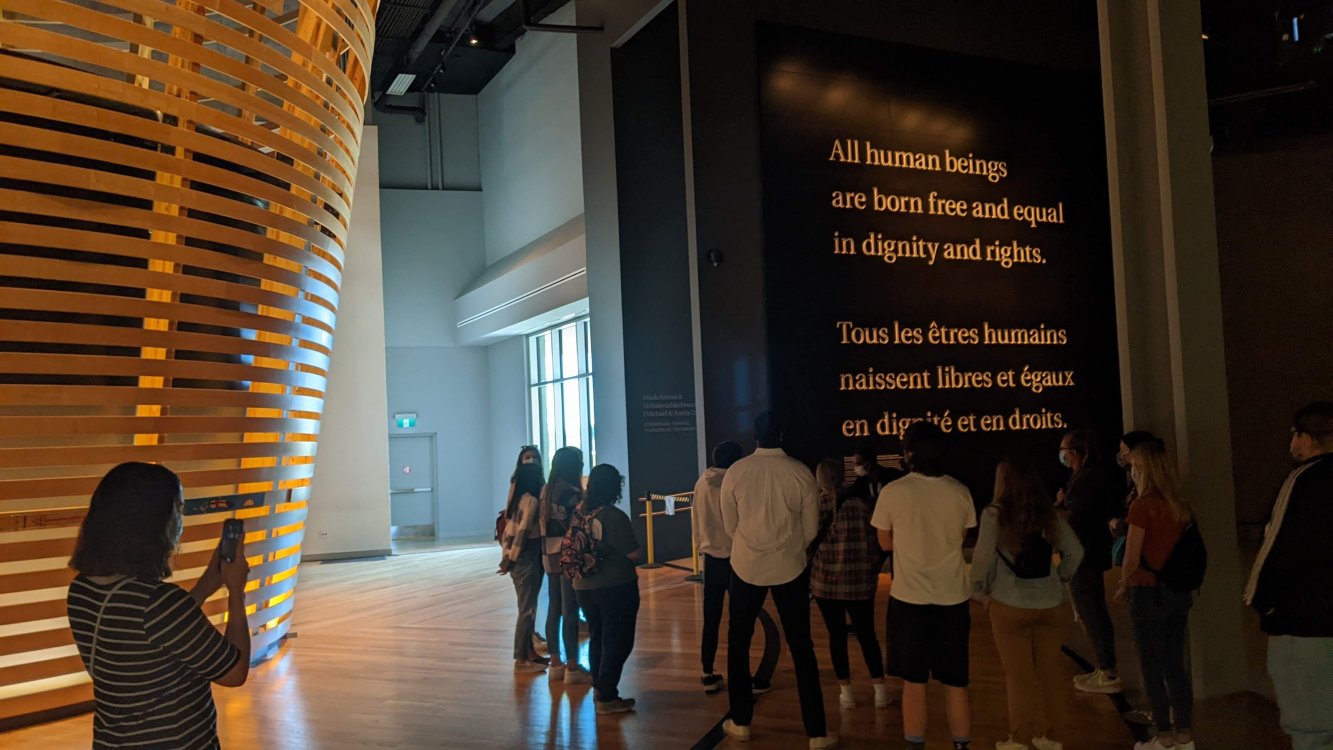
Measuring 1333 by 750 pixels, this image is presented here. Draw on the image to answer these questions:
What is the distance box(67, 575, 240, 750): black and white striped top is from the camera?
2.14 m

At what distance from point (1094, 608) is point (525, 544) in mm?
3288

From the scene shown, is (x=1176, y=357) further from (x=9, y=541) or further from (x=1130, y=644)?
(x=9, y=541)

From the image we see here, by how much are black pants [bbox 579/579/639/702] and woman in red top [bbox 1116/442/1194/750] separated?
2396mm

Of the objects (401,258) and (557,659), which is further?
(401,258)

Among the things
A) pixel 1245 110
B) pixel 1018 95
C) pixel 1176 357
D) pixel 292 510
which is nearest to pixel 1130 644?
pixel 1176 357

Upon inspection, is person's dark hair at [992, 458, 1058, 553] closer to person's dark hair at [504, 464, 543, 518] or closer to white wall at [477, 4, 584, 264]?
person's dark hair at [504, 464, 543, 518]

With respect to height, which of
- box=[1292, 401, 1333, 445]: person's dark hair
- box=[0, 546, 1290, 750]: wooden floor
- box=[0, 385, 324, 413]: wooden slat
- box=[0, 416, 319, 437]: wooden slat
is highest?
box=[0, 385, 324, 413]: wooden slat

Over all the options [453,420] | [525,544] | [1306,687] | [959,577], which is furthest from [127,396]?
[453,420]

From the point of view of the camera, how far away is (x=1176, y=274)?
5398 mm

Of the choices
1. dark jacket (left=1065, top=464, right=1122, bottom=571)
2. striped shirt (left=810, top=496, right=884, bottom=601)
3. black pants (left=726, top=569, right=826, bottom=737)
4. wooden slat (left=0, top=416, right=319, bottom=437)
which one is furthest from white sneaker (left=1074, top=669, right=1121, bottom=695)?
wooden slat (left=0, top=416, right=319, bottom=437)

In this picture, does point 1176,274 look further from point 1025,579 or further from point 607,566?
point 607,566

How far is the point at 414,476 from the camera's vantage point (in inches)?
799

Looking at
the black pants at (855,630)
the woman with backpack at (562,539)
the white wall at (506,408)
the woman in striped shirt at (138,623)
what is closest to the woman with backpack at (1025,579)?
the black pants at (855,630)

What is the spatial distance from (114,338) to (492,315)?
525 inches
